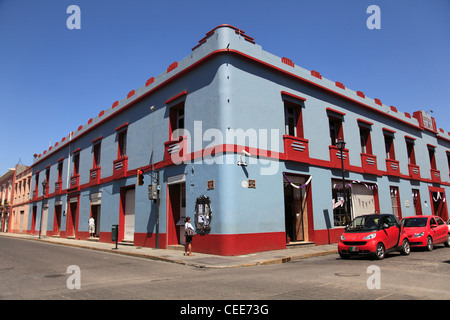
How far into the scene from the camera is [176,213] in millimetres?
16641

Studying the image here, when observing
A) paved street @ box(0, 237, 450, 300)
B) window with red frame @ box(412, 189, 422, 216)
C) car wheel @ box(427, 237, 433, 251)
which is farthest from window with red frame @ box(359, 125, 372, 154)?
paved street @ box(0, 237, 450, 300)

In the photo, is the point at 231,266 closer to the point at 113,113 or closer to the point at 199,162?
the point at 199,162

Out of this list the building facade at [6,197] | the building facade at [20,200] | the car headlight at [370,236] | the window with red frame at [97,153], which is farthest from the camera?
the building facade at [6,197]

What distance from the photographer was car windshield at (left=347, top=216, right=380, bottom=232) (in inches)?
465

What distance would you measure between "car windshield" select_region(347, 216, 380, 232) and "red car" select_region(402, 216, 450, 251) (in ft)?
10.3

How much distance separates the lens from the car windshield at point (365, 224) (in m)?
11.8

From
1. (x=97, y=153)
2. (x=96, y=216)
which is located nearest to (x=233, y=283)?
(x=96, y=216)

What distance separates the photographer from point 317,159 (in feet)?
58.4

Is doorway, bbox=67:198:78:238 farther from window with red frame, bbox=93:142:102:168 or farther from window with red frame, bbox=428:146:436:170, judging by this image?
window with red frame, bbox=428:146:436:170

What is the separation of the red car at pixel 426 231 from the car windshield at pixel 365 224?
3.13 meters

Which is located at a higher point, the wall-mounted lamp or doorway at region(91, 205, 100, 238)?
the wall-mounted lamp

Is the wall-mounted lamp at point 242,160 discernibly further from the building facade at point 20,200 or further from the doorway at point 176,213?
the building facade at point 20,200

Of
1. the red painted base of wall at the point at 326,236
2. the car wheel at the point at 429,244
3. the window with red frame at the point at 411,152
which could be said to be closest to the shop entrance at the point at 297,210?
the red painted base of wall at the point at 326,236

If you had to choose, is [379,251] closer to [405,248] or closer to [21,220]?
[405,248]
